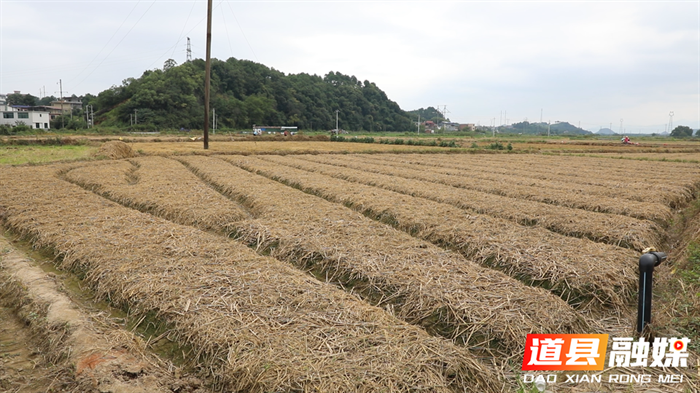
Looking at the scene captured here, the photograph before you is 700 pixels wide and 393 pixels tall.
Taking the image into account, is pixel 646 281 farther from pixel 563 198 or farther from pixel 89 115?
pixel 89 115

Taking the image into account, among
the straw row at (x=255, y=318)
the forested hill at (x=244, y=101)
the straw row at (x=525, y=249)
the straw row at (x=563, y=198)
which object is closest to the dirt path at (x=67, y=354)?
the straw row at (x=255, y=318)

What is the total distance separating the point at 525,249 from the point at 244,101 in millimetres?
93949

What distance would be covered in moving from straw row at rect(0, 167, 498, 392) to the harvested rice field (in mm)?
20

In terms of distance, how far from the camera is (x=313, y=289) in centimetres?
546

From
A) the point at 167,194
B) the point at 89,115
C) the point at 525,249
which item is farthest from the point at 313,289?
the point at 89,115

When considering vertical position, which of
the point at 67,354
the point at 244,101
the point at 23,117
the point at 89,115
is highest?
the point at 244,101

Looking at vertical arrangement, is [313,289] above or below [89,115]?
below

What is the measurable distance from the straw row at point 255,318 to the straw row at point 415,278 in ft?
1.80

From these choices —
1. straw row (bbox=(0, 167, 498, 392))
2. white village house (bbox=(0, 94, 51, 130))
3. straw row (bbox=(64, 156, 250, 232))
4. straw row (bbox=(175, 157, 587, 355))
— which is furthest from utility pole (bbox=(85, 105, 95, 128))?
straw row (bbox=(0, 167, 498, 392))

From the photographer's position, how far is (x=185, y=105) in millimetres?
78875

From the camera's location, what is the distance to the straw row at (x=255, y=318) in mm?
3680

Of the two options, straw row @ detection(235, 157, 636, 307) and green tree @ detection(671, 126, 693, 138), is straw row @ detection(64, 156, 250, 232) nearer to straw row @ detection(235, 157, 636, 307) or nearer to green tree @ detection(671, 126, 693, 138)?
straw row @ detection(235, 157, 636, 307)

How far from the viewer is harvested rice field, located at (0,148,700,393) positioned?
12.7 feet

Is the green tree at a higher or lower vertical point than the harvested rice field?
higher
